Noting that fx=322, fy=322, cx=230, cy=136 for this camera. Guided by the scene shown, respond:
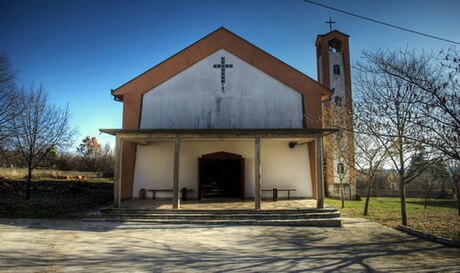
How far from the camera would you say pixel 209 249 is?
7.76 metres

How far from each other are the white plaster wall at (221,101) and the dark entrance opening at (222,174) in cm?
161

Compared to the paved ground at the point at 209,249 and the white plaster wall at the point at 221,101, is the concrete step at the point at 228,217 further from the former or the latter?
the white plaster wall at the point at 221,101

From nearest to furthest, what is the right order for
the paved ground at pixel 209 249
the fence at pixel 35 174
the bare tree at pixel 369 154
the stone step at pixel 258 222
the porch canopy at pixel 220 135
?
the paved ground at pixel 209 249 < the stone step at pixel 258 222 < the porch canopy at pixel 220 135 < the bare tree at pixel 369 154 < the fence at pixel 35 174

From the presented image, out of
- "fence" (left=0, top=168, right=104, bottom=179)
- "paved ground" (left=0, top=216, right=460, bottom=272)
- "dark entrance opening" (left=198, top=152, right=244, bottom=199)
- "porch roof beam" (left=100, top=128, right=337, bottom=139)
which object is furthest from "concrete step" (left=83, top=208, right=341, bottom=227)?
"fence" (left=0, top=168, right=104, bottom=179)

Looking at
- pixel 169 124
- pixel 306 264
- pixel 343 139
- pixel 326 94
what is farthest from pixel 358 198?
pixel 306 264

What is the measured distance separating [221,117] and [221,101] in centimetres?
80

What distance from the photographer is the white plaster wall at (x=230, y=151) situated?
50.7ft

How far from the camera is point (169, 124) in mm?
15203

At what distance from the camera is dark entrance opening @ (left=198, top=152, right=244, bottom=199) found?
1552 centimetres

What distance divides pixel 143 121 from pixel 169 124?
1.29 metres

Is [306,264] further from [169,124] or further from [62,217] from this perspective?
[169,124]

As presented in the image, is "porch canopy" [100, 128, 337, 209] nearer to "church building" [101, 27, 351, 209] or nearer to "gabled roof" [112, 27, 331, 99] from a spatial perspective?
"church building" [101, 27, 351, 209]

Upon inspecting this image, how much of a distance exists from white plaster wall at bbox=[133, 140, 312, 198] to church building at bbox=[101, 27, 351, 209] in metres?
0.05

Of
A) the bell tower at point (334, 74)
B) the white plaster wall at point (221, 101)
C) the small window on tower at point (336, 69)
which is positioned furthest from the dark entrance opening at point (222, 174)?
the small window on tower at point (336, 69)
